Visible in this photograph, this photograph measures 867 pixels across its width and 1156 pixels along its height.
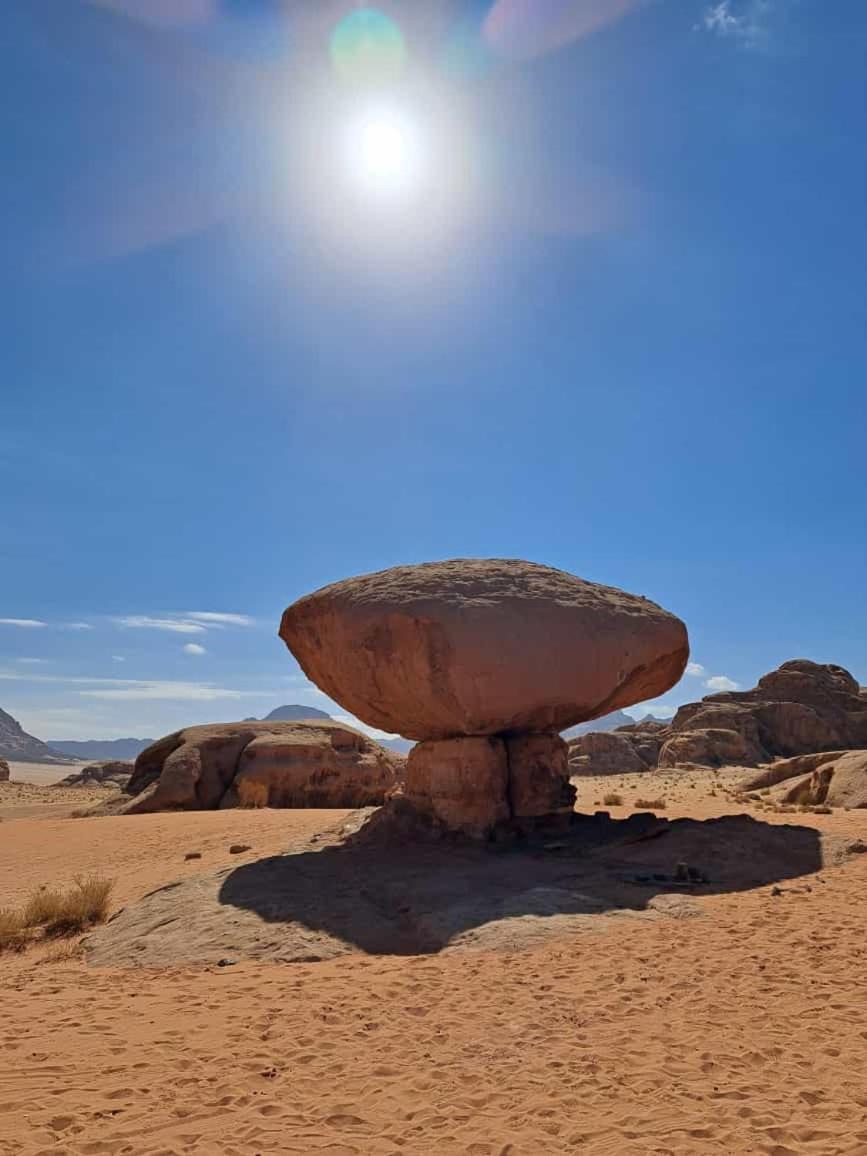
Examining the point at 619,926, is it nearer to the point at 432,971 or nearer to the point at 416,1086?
the point at 432,971

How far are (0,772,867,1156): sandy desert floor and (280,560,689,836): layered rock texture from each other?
3.29m

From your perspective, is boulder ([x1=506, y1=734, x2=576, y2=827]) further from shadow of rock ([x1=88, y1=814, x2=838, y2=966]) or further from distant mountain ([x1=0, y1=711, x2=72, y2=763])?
distant mountain ([x1=0, y1=711, x2=72, y2=763])

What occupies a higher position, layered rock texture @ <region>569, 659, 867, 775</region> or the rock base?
layered rock texture @ <region>569, 659, 867, 775</region>

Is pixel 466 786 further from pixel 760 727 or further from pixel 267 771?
pixel 760 727

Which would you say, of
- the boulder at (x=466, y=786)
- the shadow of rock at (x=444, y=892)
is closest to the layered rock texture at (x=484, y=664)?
the boulder at (x=466, y=786)

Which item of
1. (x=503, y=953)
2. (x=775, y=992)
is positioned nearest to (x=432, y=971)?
(x=503, y=953)

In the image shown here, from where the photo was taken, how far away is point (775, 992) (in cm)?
536

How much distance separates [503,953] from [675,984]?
4.97 ft

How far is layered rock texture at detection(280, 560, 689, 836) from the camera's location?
9688 mm

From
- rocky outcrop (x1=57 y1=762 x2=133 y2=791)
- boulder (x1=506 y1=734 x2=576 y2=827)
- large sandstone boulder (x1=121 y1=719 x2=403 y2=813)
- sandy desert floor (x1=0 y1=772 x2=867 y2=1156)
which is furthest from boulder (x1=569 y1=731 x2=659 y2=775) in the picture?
sandy desert floor (x1=0 y1=772 x2=867 y2=1156)

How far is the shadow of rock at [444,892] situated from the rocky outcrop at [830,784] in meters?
4.40

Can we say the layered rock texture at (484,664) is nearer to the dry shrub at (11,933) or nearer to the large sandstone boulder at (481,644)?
the large sandstone boulder at (481,644)

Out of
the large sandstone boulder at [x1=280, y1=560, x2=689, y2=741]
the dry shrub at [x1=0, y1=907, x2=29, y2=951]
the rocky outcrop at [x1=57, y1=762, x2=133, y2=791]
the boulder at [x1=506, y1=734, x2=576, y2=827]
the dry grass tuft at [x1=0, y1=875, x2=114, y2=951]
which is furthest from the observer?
the rocky outcrop at [x1=57, y1=762, x2=133, y2=791]

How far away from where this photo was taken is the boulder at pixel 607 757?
3050 cm
